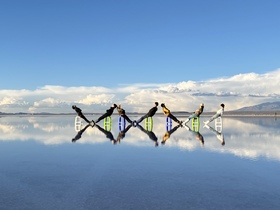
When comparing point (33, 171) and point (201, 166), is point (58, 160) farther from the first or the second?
point (201, 166)

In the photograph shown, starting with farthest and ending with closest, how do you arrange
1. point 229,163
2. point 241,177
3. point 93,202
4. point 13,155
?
point 13,155 → point 229,163 → point 241,177 → point 93,202

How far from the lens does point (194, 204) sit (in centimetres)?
604

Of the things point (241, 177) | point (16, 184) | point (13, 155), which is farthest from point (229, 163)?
point (13, 155)

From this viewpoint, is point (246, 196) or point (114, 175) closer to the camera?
point (246, 196)

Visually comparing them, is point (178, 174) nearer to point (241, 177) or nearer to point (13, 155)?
point (241, 177)

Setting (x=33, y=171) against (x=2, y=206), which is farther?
(x=33, y=171)

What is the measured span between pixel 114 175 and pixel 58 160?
3305 millimetres

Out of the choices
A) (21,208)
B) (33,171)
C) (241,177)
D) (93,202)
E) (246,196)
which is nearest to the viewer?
(21,208)

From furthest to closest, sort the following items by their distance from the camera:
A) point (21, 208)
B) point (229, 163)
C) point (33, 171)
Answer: point (229, 163), point (33, 171), point (21, 208)

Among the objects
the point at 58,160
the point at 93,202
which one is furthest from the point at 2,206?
the point at 58,160

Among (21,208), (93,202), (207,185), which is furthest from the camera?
(207,185)

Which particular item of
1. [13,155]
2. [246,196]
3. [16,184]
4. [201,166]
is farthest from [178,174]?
[13,155]

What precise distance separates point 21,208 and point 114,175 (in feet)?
10.6

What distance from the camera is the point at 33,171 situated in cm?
936
